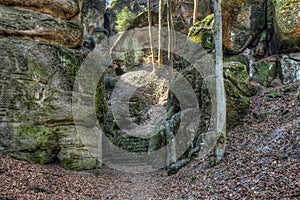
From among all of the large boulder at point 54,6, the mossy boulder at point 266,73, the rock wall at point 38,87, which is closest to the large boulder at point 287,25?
the mossy boulder at point 266,73

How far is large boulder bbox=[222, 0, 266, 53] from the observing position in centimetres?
1725

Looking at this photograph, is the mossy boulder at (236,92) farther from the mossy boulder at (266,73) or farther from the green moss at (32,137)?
the green moss at (32,137)

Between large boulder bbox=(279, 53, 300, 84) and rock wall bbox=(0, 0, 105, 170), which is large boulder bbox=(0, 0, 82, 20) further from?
large boulder bbox=(279, 53, 300, 84)

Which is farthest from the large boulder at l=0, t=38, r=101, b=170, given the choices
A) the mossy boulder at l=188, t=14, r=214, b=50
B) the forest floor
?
the mossy boulder at l=188, t=14, r=214, b=50

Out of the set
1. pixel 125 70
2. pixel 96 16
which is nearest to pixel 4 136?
pixel 125 70

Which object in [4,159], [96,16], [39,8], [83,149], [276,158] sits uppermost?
[96,16]

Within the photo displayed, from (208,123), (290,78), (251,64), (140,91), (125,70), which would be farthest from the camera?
(125,70)

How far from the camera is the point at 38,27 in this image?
11.8 meters

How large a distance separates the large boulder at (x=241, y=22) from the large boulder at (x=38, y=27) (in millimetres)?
10018

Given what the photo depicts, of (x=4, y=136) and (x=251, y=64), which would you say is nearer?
(x=4, y=136)

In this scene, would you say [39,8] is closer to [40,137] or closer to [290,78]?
[40,137]

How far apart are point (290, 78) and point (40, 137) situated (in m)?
13.3

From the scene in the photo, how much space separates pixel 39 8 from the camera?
12.2m

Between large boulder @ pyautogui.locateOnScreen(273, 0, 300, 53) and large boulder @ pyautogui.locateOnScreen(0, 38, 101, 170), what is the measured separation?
39.1ft
